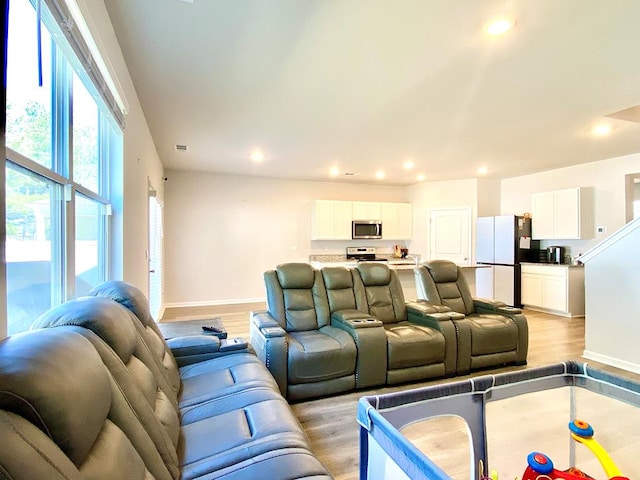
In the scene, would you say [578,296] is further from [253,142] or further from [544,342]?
[253,142]

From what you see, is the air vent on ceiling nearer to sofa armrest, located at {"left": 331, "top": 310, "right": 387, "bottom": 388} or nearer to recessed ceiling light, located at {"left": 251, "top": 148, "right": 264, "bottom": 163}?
sofa armrest, located at {"left": 331, "top": 310, "right": 387, "bottom": 388}

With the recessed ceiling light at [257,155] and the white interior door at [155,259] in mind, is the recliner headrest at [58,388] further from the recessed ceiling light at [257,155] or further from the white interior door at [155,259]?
the recessed ceiling light at [257,155]

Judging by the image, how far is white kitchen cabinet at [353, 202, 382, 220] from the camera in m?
7.38

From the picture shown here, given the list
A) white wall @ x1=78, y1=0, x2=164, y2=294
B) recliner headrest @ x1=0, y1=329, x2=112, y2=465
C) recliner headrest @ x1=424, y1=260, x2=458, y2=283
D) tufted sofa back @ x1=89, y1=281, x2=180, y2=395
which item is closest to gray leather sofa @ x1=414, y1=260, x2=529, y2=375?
recliner headrest @ x1=424, y1=260, x2=458, y2=283

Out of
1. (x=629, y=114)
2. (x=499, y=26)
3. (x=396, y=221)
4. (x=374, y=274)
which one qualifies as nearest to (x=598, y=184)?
(x=629, y=114)

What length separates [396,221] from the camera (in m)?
7.75

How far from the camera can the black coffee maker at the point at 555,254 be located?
611 cm

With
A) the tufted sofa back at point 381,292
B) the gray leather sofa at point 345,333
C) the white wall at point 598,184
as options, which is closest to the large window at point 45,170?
the gray leather sofa at point 345,333

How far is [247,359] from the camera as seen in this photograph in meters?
2.31

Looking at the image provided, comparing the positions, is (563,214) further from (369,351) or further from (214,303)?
(214,303)

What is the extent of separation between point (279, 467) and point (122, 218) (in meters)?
2.14

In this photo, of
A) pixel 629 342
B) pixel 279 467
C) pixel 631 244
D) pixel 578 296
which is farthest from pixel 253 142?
pixel 578 296

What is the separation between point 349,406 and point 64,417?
2355 millimetres

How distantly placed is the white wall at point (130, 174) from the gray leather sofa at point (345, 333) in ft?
4.04
